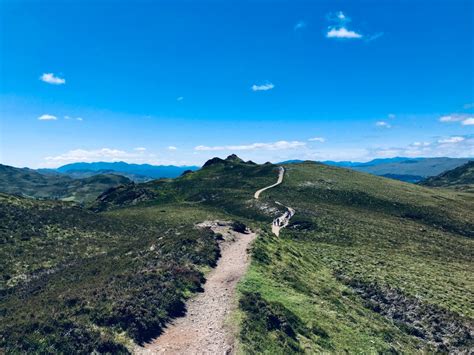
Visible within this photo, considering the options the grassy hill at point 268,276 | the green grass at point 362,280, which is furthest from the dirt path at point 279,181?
the green grass at point 362,280

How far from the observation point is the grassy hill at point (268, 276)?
2181cm

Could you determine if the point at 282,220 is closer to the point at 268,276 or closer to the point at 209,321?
the point at 268,276

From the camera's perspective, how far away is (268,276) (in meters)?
32.7

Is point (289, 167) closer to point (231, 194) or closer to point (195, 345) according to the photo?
point (231, 194)

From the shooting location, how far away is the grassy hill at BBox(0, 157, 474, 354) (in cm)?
2181

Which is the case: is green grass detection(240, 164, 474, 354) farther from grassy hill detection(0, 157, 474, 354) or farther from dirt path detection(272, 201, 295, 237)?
dirt path detection(272, 201, 295, 237)

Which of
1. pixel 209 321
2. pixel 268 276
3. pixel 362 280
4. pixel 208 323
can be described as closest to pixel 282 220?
pixel 362 280

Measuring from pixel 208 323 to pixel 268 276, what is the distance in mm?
11587

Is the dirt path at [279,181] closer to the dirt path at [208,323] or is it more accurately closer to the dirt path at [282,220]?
the dirt path at [282,220]

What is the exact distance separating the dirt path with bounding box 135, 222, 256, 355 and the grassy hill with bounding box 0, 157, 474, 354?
0.99 m

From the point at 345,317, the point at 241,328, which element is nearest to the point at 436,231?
the point at 345,317

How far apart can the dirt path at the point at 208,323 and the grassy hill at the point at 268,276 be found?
0.99 meters

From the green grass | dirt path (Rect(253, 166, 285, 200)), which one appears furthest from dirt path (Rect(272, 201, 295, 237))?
dirt path (Rect(253, 166, 285, 200))

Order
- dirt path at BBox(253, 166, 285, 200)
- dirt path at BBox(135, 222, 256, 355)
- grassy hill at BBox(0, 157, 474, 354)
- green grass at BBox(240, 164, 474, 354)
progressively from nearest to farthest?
dirt path at BBox(135, 222, 256, 355), grassy hill at BBox(0, 157, 474, 354), green grass at BBox(240, 164, 474, 354), dirt path at BBox(253, 166, 285, 200)
